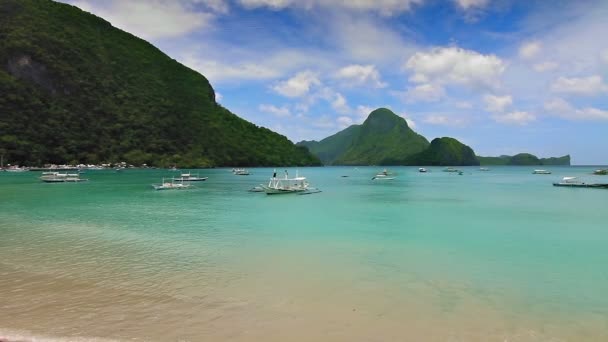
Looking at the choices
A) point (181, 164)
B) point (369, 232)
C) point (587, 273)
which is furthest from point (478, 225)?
point (181, 164)

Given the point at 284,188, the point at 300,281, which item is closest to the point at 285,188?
the point at 284,188

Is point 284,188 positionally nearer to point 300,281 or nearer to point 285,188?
point 285,188

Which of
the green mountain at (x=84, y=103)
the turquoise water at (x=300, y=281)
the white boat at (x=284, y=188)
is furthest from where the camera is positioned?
the green mountain at (x=84, y=103)

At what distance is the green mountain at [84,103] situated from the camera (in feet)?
427

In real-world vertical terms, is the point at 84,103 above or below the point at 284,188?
above

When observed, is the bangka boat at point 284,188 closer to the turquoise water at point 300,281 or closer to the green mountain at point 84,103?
the turquoise water at point 300,281

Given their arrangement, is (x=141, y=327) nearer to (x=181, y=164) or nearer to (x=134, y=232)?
(x=134, y=232)

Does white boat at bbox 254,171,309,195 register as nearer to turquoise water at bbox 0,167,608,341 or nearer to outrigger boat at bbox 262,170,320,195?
outrigger boat at bbox 262,170,320,195

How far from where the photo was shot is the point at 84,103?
152 meters

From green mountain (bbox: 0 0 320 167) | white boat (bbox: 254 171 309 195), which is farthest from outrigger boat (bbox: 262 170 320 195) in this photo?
green mountain (bbox: 0 0 320 167)

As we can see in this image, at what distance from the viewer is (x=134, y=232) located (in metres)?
22.5

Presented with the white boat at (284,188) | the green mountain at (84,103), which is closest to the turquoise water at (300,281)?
the white boat at (284,188)

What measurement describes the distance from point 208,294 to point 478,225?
22539 mm

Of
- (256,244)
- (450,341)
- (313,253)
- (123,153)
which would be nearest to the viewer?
(450,341)
